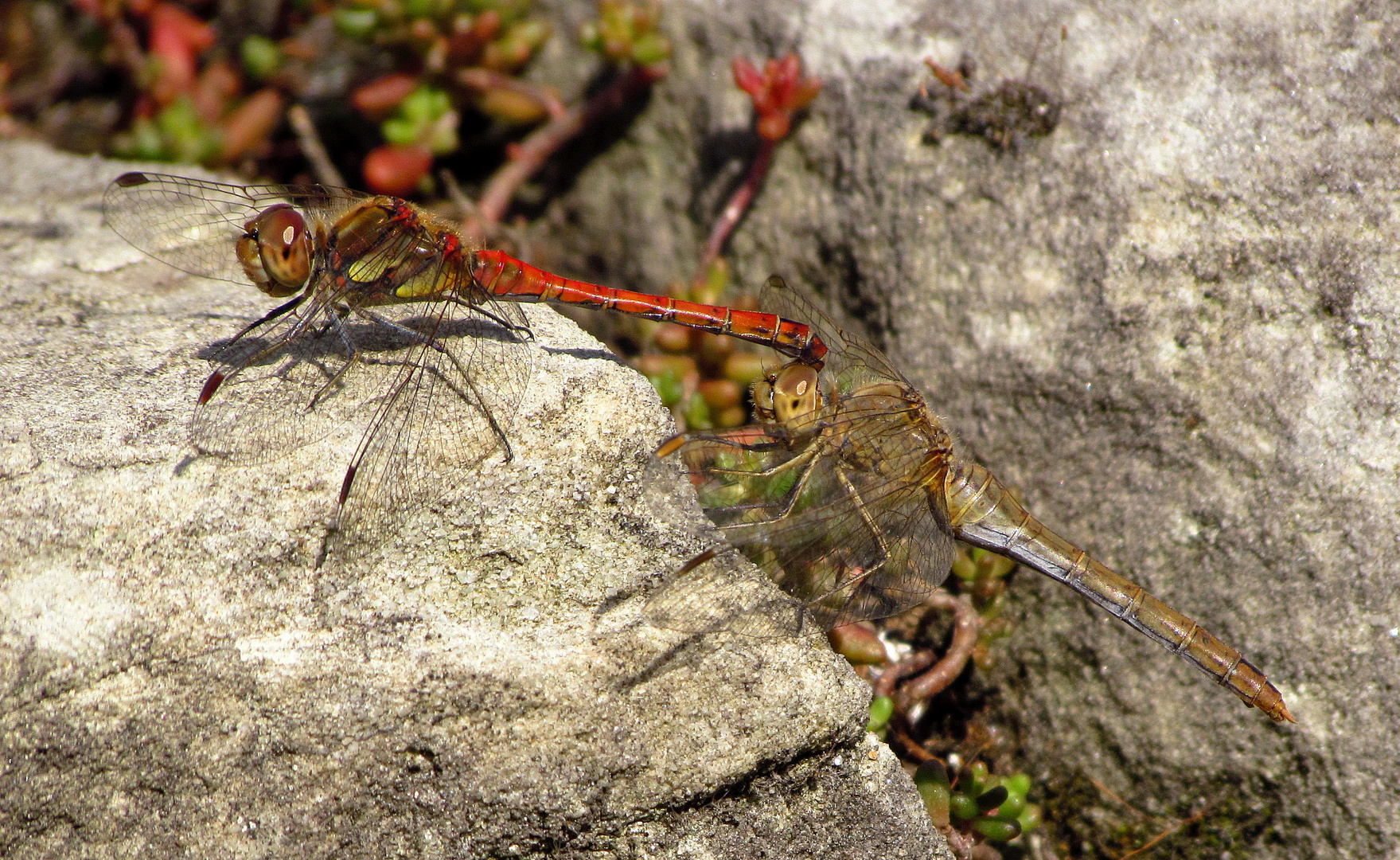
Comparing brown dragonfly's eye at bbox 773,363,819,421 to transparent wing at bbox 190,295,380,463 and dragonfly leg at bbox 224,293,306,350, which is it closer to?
transparent wing at bbox 190,295,380,463

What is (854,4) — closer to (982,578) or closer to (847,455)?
(847,455)

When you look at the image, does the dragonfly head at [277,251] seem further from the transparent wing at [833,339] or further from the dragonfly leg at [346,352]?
the transparent wing at [833,339]

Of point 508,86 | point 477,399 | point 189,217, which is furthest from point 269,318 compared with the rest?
point 508,86

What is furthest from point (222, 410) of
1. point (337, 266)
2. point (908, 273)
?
point (908, 273)

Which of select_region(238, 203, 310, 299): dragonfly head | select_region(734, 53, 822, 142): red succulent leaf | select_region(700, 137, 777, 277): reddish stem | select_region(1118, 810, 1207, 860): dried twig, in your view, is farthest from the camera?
select_region(700, 137, 777, 277): reddish stem

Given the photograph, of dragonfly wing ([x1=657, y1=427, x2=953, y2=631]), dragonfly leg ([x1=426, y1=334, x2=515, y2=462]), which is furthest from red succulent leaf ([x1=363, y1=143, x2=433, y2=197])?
dragonfly wing ([x1=657, y1=427, x2=953, y2=631])

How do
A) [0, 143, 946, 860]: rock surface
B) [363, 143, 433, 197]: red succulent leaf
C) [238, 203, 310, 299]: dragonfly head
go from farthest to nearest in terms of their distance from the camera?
[363, 143, 433, 197]: red succulent leaf → [238, 203, 310, 299]: dragonfly head → [0, 143, 946, 860]: rock surface

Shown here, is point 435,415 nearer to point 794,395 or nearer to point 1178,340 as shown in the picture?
point 794,395
